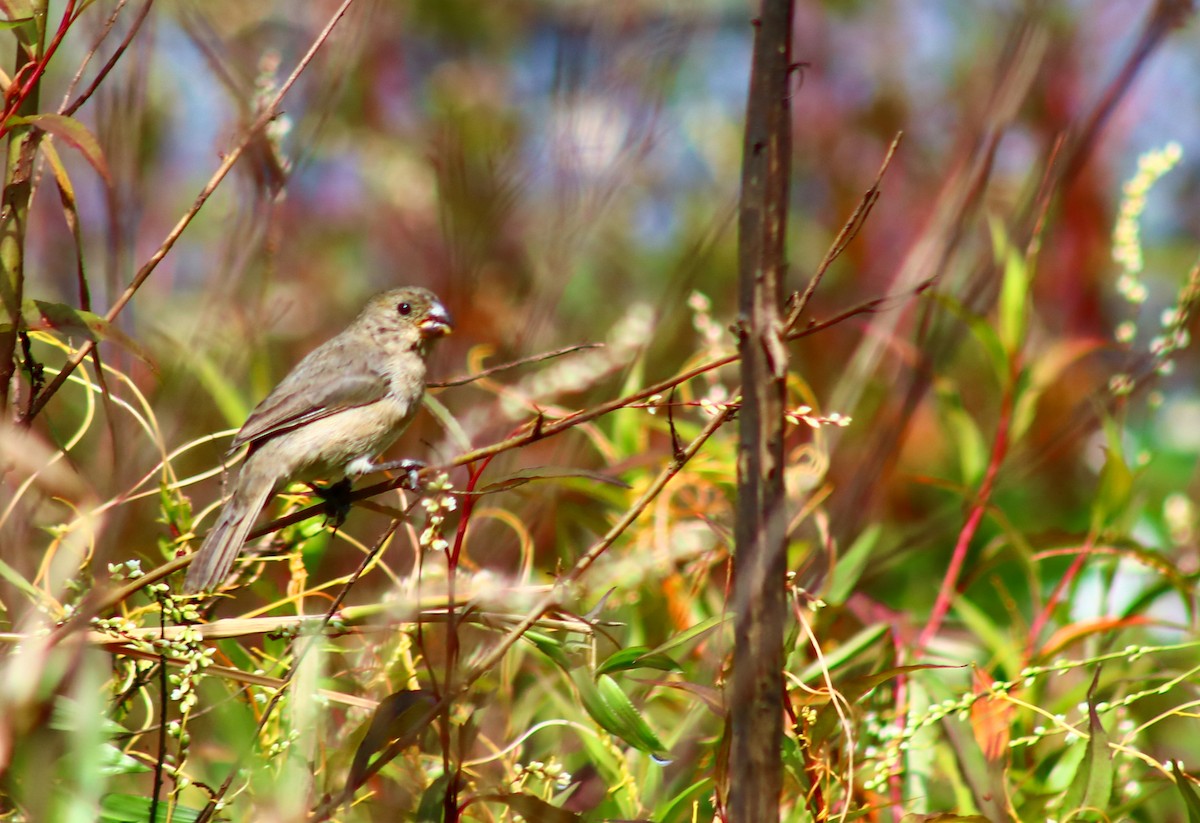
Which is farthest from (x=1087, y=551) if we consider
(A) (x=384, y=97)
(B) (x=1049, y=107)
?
(A) (x=384, y=97)

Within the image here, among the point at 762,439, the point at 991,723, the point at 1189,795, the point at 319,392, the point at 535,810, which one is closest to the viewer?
the point at 762,439

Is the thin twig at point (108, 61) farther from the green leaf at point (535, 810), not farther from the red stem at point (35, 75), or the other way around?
the green leaf at point (535, 810)

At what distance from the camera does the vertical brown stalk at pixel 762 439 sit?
4.07ft

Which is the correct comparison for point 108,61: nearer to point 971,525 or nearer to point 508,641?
point 508,641

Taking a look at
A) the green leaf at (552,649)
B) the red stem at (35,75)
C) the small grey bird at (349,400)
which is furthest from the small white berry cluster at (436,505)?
the small grey bird at (349,400)

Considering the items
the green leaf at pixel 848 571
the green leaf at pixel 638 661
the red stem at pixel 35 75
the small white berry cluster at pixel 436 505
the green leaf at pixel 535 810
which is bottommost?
the green leaf at pixel 535 810

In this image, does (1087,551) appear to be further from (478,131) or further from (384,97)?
(384,97)

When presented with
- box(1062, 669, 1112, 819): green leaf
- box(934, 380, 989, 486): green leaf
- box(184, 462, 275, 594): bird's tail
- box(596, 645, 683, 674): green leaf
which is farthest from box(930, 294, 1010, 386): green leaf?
box(184, 462, 275, 594): bird's tail

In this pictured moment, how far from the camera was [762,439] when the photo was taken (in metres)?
1.27

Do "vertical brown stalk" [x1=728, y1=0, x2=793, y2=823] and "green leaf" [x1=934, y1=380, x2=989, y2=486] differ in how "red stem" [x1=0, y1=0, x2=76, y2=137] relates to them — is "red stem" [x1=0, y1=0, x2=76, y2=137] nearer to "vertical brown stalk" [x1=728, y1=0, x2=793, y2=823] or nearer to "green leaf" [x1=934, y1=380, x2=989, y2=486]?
"vertical brown stalk" [x1=728, y1=0, x2=793, y2=823]

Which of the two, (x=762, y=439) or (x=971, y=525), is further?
(x=971, y=525)

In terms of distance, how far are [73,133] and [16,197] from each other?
24 cm

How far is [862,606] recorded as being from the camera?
8.11ft

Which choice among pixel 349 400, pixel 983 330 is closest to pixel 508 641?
pixel 983 330
